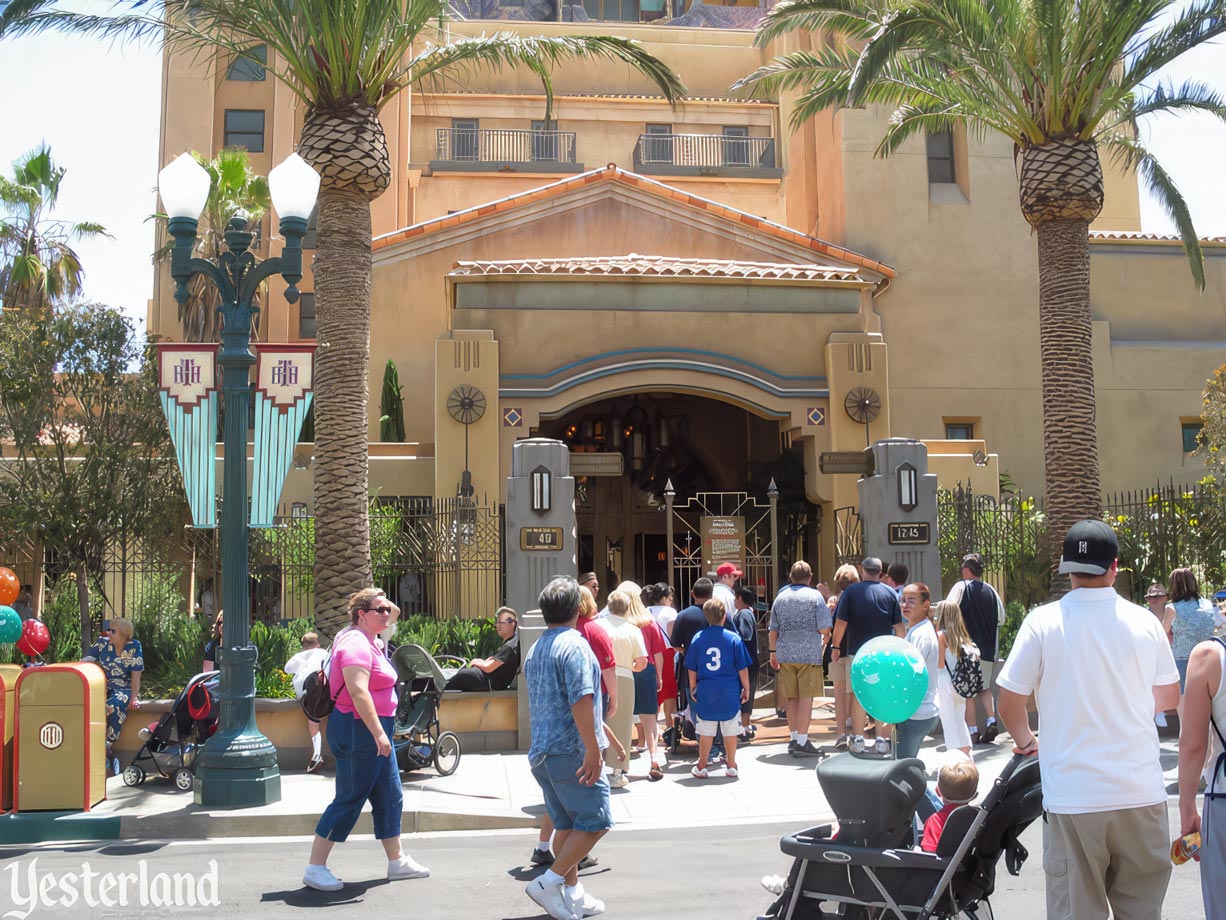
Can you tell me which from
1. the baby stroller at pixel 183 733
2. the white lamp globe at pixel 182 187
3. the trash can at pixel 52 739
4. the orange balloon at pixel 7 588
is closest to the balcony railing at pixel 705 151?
the orange balloon at pixel 7 588

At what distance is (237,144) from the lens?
32.9 m

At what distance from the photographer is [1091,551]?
15.9ft

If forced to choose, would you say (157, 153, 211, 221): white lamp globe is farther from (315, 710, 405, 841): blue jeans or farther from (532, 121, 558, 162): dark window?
(532, 121, 558, 162): dark window

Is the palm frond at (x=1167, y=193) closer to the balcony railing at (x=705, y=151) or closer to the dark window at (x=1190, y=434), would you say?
the dark window at (x=1190, y=434)

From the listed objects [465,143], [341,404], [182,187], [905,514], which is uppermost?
[465,143]

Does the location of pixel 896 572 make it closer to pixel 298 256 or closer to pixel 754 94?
pixel 298 256

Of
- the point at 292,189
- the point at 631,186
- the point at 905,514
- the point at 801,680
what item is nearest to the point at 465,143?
the point at 631,186

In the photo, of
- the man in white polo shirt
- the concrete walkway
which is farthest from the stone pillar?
the man in white polo shirt

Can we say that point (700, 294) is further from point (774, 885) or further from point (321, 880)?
point (774, 885)

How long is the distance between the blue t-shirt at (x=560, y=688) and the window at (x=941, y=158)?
22.7 metres

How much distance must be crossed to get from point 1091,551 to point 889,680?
7.80 feet

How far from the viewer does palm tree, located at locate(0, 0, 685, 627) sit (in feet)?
43.5

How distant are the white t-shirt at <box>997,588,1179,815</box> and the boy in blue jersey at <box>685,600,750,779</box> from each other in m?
6.12

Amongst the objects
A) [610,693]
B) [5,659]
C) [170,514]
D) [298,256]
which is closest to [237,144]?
[170,514]
